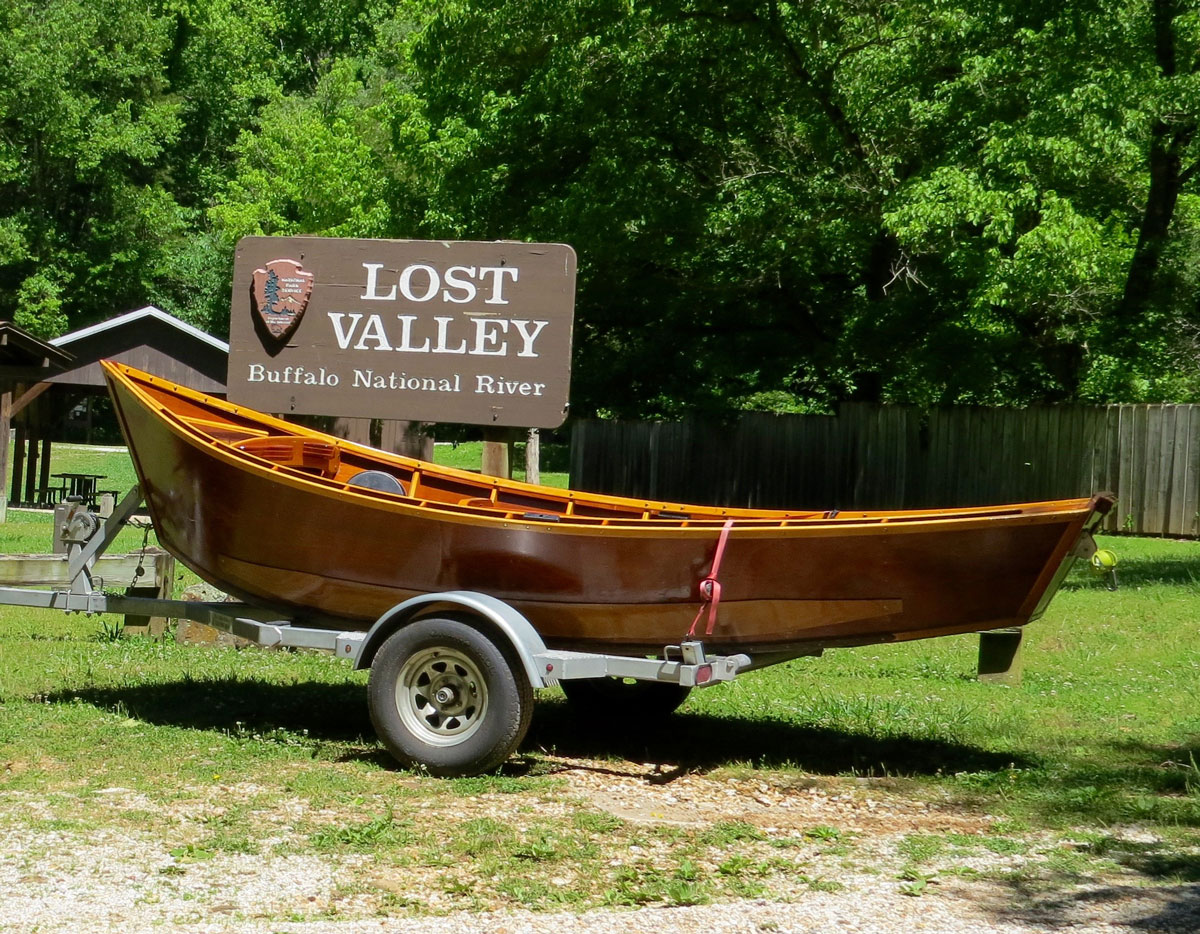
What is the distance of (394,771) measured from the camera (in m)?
6.76

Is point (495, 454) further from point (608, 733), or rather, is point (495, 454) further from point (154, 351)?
point (154, 351)

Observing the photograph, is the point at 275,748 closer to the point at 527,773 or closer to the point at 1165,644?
the point at 527,773

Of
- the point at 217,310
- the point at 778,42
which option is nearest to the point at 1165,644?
the point at 778,42

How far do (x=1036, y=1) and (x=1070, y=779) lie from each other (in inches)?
548

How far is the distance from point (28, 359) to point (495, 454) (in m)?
17.2

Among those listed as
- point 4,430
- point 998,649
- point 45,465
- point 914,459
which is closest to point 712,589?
point 998,649

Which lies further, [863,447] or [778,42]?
[863,447]

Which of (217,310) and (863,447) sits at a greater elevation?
(217,310)

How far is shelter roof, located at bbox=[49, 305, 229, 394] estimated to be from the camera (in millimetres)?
25859

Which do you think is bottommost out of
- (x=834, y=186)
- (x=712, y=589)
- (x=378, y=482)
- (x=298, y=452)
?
(x=712, y=589)

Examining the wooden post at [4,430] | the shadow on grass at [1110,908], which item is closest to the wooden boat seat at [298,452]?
the shadow on grass at [1110,908]

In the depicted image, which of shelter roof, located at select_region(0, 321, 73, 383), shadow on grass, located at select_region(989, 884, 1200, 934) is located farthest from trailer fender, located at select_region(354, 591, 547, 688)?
shelter roof, located at select_region(0, 321, 73, 383)

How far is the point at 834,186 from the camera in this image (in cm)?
1917

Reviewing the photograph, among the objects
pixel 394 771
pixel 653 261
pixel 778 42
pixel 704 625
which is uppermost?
pixel 778 42
